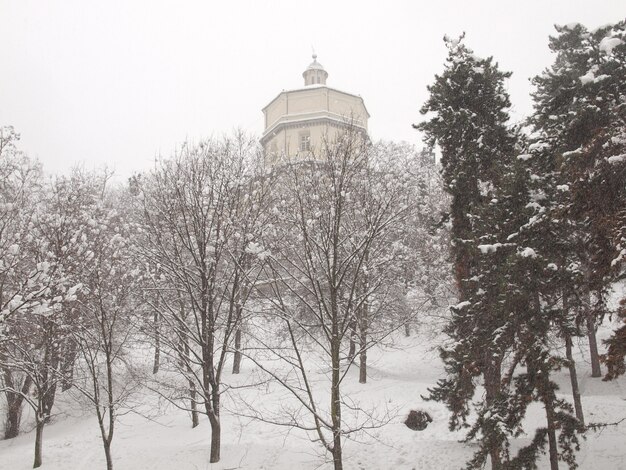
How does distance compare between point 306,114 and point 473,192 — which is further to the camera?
point 306,114

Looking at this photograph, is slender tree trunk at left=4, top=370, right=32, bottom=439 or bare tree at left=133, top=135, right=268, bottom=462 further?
slender tree trunk at left=4, top=370, right=32, bottom=439

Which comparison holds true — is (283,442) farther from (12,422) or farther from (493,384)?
(12,422)

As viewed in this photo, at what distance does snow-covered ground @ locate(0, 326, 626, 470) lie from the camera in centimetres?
1289

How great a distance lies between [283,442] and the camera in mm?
14008

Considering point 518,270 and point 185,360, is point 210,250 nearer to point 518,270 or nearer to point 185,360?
point 185,360

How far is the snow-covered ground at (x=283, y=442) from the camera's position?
42.3 feet

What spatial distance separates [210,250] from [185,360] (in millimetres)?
3071

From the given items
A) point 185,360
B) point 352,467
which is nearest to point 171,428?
point 185,360

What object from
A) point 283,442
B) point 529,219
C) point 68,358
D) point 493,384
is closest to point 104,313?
point 68,358

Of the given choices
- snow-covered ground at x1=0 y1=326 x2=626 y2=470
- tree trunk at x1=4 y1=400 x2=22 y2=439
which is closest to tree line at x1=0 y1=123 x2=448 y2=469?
snow-covered ground at x1=0 y1=326 x2=626 y2=470

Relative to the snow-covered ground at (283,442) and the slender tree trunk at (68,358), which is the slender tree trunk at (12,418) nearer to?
the snow-covered ground at (283,442)

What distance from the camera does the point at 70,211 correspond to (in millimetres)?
13516

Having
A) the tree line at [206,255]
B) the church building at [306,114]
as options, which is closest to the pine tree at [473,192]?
the tree line at [206,255]

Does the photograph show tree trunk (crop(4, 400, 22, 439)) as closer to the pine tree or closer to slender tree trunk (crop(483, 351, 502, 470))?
the pine tree
